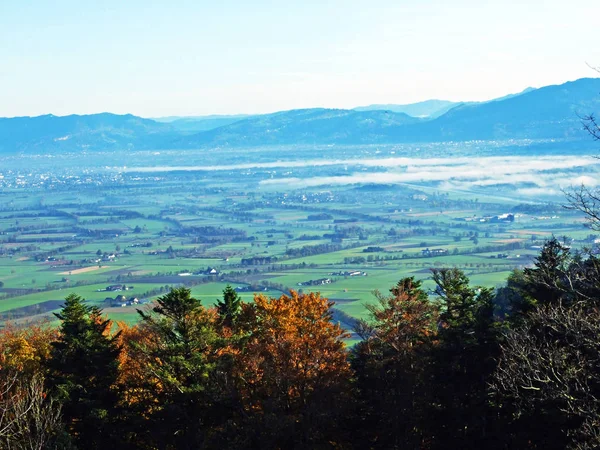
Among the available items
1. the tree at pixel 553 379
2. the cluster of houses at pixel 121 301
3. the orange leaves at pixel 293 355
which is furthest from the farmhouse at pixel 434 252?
the tree at pixel 553 379

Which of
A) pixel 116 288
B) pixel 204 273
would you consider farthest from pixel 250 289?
pixel 204 273

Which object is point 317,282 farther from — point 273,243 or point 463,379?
point 463,379

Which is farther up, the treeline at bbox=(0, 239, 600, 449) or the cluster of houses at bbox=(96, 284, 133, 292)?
the treeline at bbox=(0, 239, 600, 449)

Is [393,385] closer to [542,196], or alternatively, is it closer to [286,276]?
[286,276]

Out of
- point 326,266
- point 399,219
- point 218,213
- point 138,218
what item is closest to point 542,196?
point 399,219

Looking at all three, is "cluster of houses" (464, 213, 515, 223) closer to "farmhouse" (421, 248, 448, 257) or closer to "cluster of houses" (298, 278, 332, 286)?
"farmhouse" (421, 248, 448, 257)

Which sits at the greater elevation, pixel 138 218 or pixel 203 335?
pixel 203 335

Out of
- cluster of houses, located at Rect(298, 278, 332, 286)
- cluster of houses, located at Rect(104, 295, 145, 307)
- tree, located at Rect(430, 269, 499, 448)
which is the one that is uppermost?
tree, located at Rect(430, 269, 499, 448)

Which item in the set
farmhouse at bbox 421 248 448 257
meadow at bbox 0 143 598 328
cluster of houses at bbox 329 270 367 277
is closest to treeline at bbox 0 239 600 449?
meadow at bbox 0 143 598 328

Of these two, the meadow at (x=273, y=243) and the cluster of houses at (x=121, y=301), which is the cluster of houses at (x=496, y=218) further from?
the cluster of houses at (x=121, y=301)
